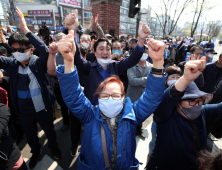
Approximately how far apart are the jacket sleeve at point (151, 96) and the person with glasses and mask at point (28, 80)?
51.2 inches

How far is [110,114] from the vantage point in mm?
1205

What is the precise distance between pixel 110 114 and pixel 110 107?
0.24 ft

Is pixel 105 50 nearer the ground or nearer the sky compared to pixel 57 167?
nearer the sky

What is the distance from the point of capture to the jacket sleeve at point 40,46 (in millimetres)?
1650

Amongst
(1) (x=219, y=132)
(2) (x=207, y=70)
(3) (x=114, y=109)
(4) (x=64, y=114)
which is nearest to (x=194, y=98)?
(3) (x=114, y=109)

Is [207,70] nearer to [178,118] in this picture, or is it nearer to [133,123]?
[178,118]

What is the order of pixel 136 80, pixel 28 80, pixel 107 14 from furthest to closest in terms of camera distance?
pixel 107 14, pixel 136 80, pixel 28 80

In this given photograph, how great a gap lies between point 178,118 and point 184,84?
52 cm

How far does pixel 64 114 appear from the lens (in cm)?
313

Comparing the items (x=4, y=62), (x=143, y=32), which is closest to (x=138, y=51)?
(x=143, y=32)

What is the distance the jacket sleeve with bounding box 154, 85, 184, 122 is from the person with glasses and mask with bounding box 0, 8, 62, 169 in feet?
4.77

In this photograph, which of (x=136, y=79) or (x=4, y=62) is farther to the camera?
(x=136, y=79)

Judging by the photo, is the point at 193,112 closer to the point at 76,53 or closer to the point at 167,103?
the point at 167,103

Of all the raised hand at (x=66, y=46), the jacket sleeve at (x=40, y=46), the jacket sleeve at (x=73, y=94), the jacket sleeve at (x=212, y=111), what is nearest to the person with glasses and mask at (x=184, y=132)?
the jacket sleeve at (x=212, y=111)
